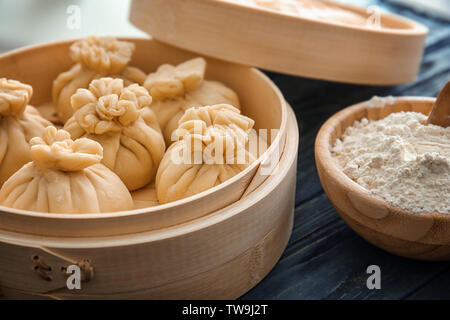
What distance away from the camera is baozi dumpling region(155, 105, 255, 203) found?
1168mm

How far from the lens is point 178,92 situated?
4.94ft

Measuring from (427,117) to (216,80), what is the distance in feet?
2.38

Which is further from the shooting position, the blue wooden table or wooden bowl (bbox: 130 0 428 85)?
wooden bowl (bbox: 130 0 428 85)

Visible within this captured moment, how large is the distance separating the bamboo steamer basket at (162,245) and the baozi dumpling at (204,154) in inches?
3.5

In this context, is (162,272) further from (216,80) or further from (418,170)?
(216,80)

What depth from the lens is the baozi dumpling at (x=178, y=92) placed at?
4.87ft

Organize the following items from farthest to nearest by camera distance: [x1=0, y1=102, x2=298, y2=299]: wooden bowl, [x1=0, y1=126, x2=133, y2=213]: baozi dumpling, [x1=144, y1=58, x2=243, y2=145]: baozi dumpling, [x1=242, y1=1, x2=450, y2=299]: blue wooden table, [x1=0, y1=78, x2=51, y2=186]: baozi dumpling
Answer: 1. [x1=144, y1=58, x2=243, y2=145]: baozi dumpling
2. [x1=0, y1=78, x2=51, y2=186]: baozi dumpling
3. [x1=242, y1=1, x2=450, y2=299]: blue wooden table
4. [x1=0, y1=126, x2=133, y2=213]: baozi dumpling
5. [x1=0, y1=102, x2=298, y2=299]: wooden bowl

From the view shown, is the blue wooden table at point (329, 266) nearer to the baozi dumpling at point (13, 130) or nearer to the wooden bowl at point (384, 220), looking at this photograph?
the wooden bowl at point (384, 220)

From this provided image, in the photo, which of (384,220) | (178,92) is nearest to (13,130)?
(178,92)

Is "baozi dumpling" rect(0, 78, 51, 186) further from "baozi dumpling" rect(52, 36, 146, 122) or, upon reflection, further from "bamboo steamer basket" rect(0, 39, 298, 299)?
"bamboo steamer basket" rect(0, 39, 298, 299)

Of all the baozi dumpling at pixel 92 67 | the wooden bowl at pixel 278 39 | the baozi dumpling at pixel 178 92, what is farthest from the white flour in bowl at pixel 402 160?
the baozi dumpling at pixel 92 67

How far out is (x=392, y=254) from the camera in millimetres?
1284

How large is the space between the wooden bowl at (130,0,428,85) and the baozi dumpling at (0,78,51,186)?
57 centimetres

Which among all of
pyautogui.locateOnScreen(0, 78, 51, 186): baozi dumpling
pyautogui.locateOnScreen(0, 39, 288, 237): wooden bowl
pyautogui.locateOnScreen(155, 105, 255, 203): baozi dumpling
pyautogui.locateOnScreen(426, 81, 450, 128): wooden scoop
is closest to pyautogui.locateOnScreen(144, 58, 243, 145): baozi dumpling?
pyautogui.locateOnScreen(0, 39, 288, 237): wooden bowl
